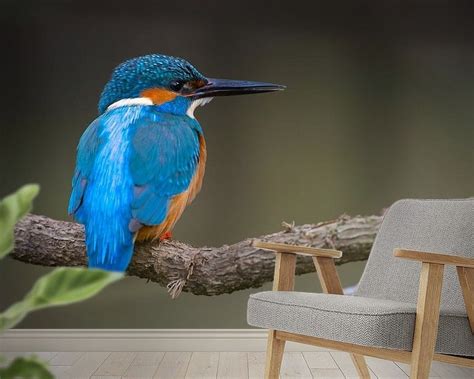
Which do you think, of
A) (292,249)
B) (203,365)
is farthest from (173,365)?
(292,249)

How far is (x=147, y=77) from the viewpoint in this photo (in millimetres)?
3109

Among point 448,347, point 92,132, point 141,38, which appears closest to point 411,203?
point 448,347

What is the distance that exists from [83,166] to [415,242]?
1418mm

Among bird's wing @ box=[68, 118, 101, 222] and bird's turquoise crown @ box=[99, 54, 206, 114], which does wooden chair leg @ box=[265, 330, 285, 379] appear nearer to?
bird's wing @ box=[68, 118, 101, 222]

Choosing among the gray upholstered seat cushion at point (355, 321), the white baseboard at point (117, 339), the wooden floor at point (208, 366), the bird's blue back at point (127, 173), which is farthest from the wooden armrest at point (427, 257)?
the white baseboard at point (117, 339)

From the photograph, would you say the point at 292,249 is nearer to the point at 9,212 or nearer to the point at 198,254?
the point at 198,254


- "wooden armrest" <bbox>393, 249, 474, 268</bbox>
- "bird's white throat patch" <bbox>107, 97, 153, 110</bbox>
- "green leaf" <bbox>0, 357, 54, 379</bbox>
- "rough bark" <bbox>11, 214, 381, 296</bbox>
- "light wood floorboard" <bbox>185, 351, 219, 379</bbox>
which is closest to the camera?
"green leaf" <bbox>0, 357, 54, 379</bbox>

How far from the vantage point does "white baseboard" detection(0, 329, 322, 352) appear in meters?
3.54

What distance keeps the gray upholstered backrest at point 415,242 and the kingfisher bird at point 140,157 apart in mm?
852

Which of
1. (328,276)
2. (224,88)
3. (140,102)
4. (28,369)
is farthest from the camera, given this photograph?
(224,88)

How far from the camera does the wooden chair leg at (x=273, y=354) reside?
91.1 inches

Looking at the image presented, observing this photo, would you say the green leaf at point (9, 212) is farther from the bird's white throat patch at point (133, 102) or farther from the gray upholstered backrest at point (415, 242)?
the bird's white throat patch at point (133, 102)

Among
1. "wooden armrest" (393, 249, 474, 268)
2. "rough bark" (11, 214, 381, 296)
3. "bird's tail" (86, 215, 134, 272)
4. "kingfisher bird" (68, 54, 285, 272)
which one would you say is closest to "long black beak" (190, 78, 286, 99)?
"kingfisher bird" (68, 54, 285, 272)

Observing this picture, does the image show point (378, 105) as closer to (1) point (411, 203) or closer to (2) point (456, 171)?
(2) point (456, 171)
